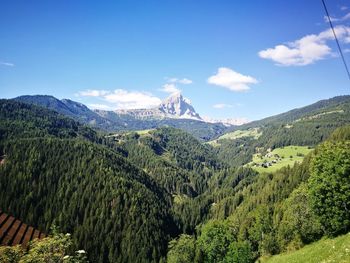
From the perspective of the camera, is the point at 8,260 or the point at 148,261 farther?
the point at 148,261

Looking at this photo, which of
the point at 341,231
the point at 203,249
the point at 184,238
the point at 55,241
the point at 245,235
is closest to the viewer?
the point at 55,241

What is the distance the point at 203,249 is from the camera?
408 ft

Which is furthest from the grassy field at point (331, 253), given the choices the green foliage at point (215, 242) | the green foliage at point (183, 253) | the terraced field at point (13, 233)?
the green foliage at point (183, 253)

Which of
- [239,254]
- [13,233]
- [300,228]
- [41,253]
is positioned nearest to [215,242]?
[239,254]

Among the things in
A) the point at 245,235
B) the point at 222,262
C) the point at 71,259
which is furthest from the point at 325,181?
the point at 245,235

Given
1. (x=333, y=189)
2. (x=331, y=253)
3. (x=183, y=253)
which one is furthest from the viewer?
(x=183, y=253)

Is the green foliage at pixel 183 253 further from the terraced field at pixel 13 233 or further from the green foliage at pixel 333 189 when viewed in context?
the terraced field at pixel 13 233

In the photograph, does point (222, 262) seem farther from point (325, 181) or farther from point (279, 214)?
point (325, 181)

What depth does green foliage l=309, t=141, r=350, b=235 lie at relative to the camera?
2259 inches

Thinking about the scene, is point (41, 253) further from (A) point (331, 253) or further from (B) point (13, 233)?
(A) point (331, 253)

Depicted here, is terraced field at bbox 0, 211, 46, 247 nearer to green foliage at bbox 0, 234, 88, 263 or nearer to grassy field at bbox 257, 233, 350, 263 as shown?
green foliage at bbox 0, 234, 88, 263

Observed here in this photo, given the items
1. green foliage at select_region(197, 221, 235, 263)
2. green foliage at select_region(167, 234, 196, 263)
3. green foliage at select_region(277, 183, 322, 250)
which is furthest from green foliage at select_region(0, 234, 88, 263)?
green foliage at select_region(167, 234, 196, 263)

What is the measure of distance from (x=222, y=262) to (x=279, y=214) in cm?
4861

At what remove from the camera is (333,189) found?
58.8 meters
